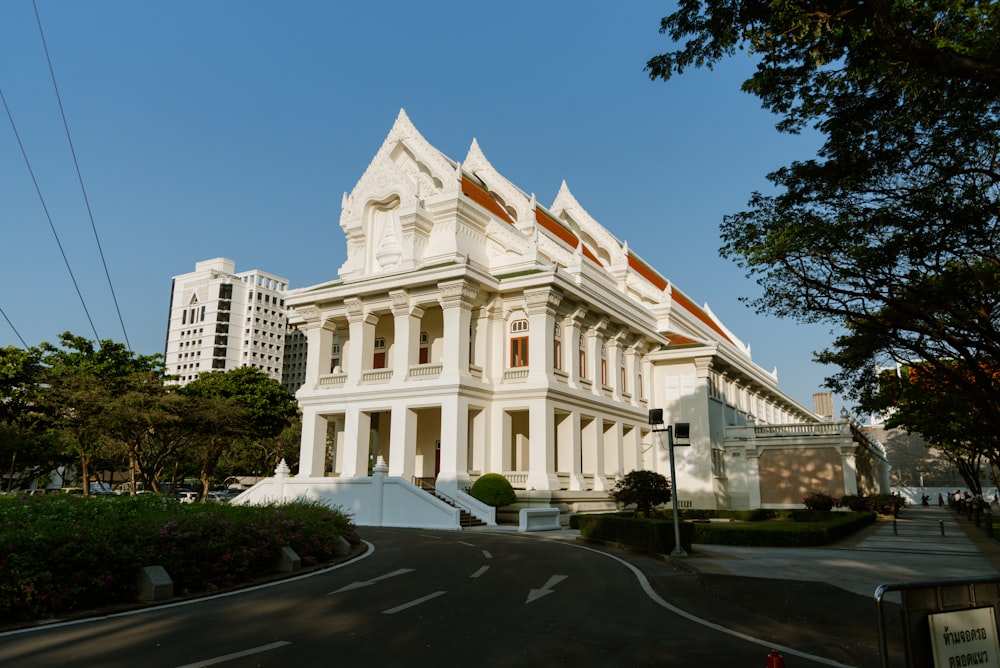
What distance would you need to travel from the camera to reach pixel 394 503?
27.4 metres

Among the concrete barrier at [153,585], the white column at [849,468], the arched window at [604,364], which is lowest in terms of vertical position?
the concrete barrier at [153,585]

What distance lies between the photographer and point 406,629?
7.98 m

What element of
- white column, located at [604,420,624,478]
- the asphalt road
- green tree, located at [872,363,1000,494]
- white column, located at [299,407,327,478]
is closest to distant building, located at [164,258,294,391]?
white column, located at [299,407,327,478]

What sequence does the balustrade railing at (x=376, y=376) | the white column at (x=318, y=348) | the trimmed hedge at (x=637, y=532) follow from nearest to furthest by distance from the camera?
the trimmed hedge at (x=637, y=532) → the balustrade railing at (x=376, y=376) → the white column at (x=318, y=348)

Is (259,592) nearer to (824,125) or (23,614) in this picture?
(23,614)

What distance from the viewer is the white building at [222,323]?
5285 inches

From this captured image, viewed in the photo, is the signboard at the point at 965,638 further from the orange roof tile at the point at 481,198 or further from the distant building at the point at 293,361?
the distant building at the point at 293,361

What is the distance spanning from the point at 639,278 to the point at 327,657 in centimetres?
4201

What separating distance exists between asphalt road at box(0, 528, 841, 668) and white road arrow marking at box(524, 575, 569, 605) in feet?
0.06

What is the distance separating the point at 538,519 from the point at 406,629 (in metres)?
18.4

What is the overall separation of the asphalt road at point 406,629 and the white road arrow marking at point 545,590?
2 centimetres

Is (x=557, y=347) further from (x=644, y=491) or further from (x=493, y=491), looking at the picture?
(x=644, y=491)

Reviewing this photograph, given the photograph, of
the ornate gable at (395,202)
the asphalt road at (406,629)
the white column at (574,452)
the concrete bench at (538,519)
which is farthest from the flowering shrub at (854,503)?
the asphalt road at (406,629)

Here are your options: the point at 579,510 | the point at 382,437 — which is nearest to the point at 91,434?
the point at 382,437
